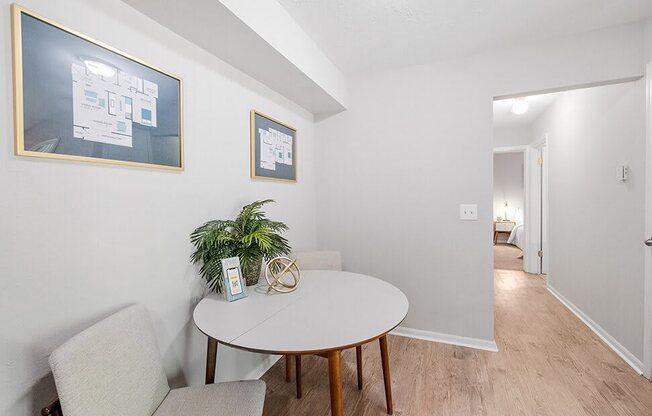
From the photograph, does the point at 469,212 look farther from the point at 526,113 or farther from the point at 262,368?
the point at 526,113

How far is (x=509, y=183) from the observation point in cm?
704

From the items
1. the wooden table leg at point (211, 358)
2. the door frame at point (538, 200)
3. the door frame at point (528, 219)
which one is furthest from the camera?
the door frame at point (528, 219)

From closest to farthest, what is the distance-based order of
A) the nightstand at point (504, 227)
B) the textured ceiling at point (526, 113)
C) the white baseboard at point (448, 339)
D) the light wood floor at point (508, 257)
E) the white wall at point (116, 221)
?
the white wall at point (116, 221), the white baseboard at point (448, 339), the textured ceiling at point (526, 113), the light wood floor at point (508, 257), the nightstand at point (504, 227)

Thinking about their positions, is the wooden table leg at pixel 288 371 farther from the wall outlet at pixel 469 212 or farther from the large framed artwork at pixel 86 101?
the wall outlet at pixel 469 212

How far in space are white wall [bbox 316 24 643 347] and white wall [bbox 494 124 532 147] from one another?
2663 millimetres

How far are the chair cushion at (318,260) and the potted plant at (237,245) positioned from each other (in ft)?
1.59

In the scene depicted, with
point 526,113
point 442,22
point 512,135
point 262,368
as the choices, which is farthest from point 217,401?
point 512,135

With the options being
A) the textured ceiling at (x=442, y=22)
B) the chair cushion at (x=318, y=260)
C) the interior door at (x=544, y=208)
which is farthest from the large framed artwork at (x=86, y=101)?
the interior door at (x=544, y=208)

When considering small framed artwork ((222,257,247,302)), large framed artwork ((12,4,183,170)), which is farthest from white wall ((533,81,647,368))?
large framed artwork ((12,4,183,170))

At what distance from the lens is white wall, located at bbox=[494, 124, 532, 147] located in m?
4.36

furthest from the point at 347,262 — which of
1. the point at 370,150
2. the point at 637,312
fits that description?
the point at 637,312

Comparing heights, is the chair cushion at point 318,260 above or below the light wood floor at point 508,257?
above

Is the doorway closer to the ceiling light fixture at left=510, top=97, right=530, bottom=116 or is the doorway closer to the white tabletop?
the ceiling light fixture at left=510, top=97, right=530, bottom=116

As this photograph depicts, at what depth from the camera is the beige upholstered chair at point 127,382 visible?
0.76 m
